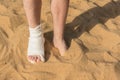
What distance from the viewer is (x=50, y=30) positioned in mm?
2564

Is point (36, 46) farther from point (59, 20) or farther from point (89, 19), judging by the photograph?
point (89, 19)

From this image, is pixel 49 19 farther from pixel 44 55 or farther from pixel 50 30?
pixel 44 55

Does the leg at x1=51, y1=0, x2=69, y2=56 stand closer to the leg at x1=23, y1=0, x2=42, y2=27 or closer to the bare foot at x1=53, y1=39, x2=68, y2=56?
the bare foot at x1=53, y1=39, x2=68, y2=56

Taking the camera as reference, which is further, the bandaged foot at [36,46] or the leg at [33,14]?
the bandaged foot at [36,46]

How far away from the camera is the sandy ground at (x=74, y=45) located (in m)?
2.16

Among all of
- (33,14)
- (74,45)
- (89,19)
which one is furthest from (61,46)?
(89,19)

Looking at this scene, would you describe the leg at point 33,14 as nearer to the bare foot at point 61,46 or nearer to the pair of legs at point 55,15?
the pair of legs at point 55,15

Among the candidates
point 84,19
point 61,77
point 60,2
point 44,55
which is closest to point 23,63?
point 44,55

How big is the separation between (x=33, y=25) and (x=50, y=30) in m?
0.36

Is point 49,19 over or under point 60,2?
under

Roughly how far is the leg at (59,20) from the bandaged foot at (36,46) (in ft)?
0.40

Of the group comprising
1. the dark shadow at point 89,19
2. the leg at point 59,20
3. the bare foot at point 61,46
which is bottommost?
the dark shadow at point 89,19

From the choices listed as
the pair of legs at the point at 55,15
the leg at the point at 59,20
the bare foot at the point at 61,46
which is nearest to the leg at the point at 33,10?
the pair of legs at the point at 55,15

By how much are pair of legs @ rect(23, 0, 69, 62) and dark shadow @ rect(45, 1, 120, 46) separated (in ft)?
0.36
